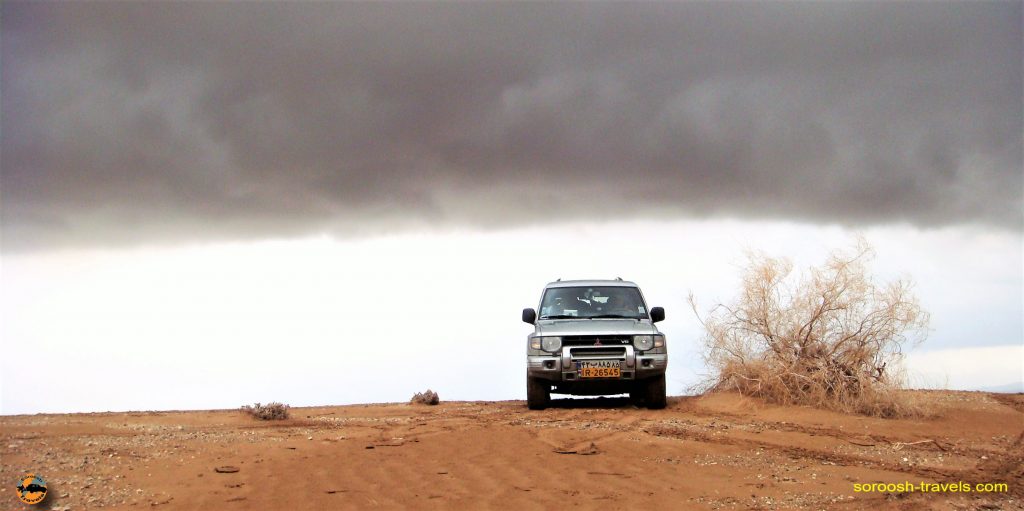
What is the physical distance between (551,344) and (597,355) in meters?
0.81

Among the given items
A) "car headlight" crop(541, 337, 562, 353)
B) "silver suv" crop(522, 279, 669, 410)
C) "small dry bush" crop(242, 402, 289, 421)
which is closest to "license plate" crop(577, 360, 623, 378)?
"silver suv" crop(522, 279, 669, 410)

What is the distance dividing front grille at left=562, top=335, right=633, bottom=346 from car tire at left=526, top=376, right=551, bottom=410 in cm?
107

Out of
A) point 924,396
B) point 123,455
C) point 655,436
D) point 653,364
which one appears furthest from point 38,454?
point 924,396

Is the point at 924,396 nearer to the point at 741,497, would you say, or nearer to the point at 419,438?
the point at 741,497

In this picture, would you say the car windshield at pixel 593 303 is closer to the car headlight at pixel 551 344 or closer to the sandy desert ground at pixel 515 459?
the car headlight at pixel 551 344

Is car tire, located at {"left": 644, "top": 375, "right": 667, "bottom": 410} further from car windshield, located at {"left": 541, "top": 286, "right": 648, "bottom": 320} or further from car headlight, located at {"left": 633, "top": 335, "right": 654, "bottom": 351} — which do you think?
car windshield, located at {"left": 541, "top": 286, "right": 648, "bottom": 320}

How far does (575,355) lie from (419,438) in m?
4.06

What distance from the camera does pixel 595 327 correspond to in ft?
52.3

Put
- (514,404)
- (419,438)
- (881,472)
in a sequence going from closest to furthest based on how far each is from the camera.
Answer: (881,472) → (419,438) → (514,404)

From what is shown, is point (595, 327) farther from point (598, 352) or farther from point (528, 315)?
point (528, 315)

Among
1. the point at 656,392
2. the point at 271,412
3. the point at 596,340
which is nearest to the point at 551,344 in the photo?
the point at 596,340

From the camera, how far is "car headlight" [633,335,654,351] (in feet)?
51.1

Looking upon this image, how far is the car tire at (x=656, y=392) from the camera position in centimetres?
1591

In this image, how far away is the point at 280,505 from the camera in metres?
8.74
